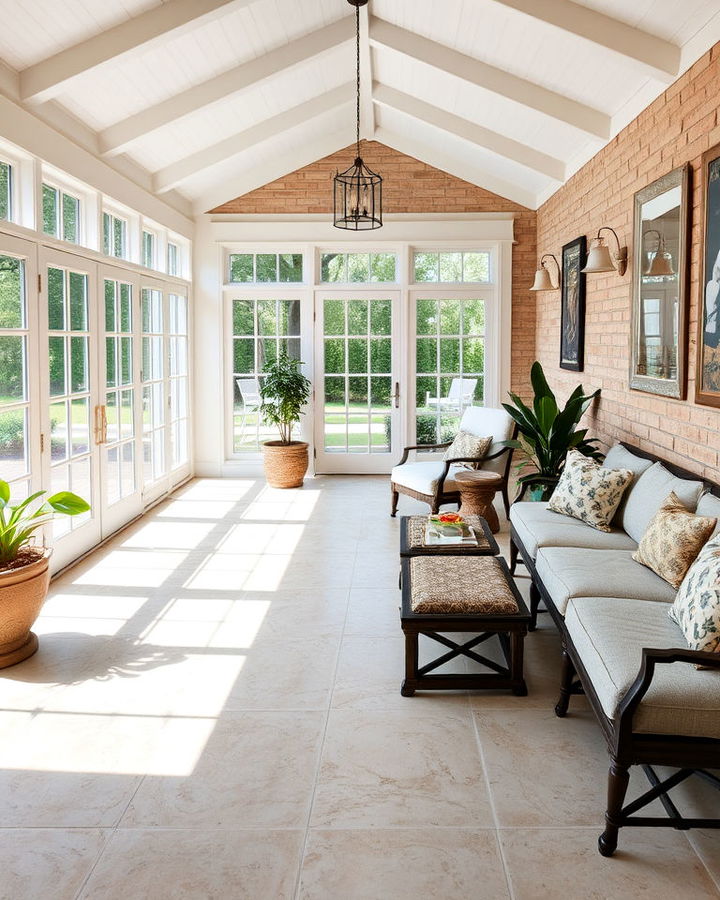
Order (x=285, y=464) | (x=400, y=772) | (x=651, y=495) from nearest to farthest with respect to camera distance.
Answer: (x=400, y=772) < (x=651, y=495) < (x=285, y=464)

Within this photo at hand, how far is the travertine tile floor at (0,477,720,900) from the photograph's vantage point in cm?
229

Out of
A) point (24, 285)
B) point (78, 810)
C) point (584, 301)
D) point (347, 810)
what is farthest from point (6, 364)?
point (584, 301)

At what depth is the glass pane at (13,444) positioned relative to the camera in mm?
4477

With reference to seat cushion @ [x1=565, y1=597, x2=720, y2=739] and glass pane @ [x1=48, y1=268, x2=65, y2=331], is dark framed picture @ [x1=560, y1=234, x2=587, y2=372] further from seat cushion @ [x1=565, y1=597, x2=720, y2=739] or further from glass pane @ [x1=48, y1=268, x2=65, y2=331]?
glass pane @ [x1=48, y1=268, x2=65, y2=331]

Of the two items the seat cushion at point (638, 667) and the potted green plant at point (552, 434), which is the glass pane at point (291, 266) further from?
the seat cushion at point (638, 667)

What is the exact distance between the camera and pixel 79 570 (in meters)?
5.29

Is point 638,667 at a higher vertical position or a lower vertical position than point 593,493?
lower

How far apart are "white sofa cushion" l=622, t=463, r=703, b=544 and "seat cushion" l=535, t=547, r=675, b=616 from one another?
0.76 ft

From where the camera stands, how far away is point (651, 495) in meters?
4.12

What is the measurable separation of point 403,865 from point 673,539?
70.8 inches

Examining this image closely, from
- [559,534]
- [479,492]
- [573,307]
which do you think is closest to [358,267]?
[573,307]

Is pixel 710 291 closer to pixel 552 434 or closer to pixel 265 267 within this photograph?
pixel 552 434

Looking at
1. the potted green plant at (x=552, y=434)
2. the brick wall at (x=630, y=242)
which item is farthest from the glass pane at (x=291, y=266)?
the potted green plant at (x=552, y=434)

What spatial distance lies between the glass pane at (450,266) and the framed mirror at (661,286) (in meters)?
3.89
